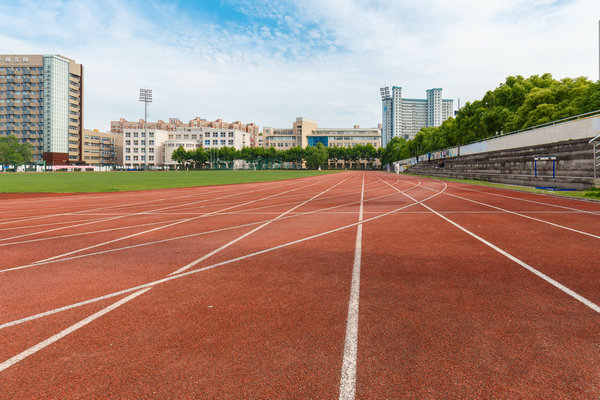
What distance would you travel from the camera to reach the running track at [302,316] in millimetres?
2594

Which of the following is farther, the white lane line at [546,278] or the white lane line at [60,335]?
the white lane line at [546,278]

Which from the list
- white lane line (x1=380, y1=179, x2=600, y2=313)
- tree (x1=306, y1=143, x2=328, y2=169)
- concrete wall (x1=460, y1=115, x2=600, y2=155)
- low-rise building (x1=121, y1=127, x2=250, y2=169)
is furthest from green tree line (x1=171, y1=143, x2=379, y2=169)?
white lane line (x1=380, y1=179, x2=600, y2=313)

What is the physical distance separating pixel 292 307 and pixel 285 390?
1.45m

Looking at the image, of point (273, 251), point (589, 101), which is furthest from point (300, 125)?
point (273, 251)

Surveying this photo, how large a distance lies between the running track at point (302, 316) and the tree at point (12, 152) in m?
120

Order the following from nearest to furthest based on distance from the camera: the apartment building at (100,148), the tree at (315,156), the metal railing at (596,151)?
the metal railing at (596,151) → the tree at (315,156) → the apartment building at (100,148)

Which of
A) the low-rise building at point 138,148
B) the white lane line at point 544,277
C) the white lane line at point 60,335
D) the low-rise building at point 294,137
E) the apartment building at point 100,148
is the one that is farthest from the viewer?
the low-rise building at point 294,137

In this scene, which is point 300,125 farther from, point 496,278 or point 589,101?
point 496,278

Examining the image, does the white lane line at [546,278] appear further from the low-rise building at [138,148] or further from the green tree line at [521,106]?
the low-rise building at [138,148]

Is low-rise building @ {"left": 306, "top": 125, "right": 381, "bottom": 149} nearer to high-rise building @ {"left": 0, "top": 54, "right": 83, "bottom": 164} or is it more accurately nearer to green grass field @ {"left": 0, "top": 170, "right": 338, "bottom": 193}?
high-rise building @ {"left": 0, "top": 54, "right": 83, "bottom": 164}

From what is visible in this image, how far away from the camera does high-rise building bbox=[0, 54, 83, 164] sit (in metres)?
117

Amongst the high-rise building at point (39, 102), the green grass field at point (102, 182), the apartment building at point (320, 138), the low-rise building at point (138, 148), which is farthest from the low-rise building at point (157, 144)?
the green grass field at point (102, 182)

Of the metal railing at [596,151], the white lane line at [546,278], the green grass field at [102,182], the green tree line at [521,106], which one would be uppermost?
the green tree line at [521,106]

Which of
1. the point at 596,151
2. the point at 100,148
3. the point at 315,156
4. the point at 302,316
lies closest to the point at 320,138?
the point at 315,156
